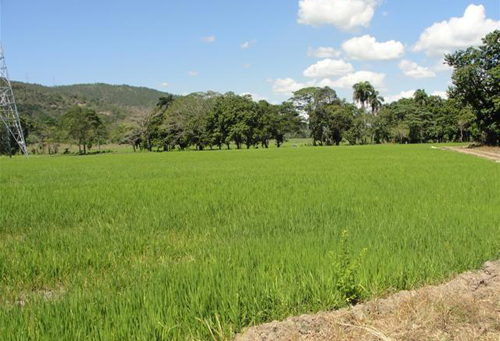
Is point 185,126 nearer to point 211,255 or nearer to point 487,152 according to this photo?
point 487,152

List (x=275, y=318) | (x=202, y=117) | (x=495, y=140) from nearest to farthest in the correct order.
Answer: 1. (x=275, y=318)
2. (x=495, y=140)
3. (x=202, y=117)

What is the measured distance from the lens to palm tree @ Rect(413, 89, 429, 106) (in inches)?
2855

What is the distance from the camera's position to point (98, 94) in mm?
196875

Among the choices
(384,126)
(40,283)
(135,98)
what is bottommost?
(40,283)

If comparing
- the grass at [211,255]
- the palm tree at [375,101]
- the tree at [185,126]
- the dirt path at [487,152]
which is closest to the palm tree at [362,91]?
the palm tree at [375,101]

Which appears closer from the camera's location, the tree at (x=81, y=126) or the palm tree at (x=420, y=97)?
the tree at (x=81, y=126)

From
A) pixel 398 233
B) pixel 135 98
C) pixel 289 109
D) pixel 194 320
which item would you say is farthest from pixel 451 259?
pixel 135 98

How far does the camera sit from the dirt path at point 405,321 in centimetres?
263

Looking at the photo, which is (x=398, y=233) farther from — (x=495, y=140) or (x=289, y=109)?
(x=289, y=109)

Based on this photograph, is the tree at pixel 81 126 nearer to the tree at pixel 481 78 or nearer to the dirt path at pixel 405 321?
the tree at pixel 481 78

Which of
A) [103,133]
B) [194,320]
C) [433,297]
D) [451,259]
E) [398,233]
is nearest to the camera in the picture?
[194,320]

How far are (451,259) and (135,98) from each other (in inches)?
8062

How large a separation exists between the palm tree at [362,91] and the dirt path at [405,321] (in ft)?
263

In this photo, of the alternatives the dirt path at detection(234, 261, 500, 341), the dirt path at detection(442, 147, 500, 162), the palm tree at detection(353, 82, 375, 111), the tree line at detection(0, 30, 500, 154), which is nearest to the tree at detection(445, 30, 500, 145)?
the dirt path at detection(442, 147, 500, 162)
